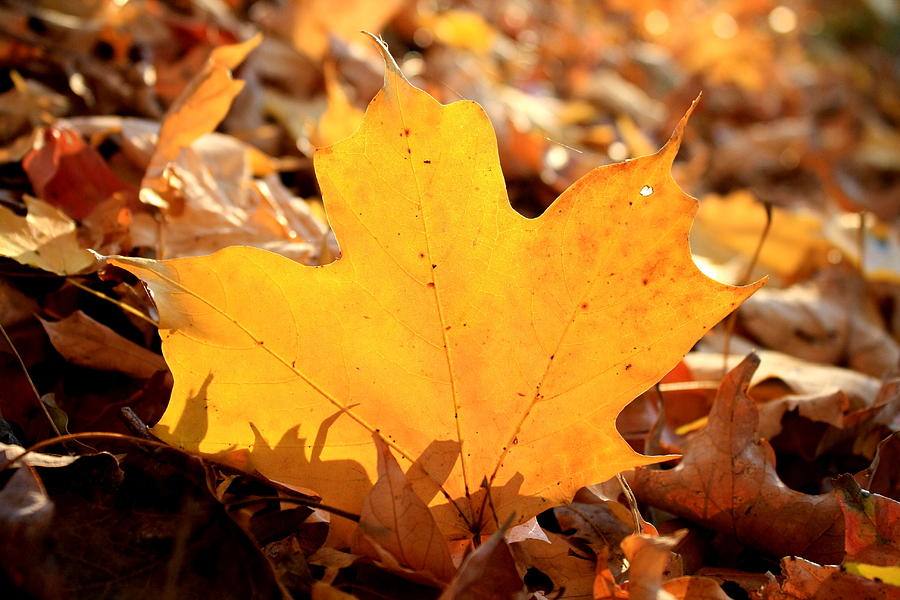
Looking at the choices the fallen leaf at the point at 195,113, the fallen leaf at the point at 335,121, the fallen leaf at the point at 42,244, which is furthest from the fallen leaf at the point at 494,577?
the fallen leaf at the point at 335,121

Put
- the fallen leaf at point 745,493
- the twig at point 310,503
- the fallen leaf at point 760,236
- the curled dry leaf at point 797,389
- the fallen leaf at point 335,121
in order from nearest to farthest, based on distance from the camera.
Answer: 1. the twig at point 310,503
2. the fallen leaf at point 745,493
3. the curled dry leaf at point 797,389
4. the fallen leaf at point 335,121
5. the fallen leaf at point 760,236

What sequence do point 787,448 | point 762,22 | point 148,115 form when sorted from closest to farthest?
1. point 787,448
2. point 148,115
3. point 762,22

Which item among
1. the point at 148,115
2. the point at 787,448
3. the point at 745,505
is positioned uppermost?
the point at 148,115

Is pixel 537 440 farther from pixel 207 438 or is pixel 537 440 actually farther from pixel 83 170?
pixel 83 170

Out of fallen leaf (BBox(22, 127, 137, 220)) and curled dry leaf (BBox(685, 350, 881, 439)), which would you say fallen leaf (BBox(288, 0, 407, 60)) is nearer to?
fallen leaf (BBox(22, 127, 137, 220))

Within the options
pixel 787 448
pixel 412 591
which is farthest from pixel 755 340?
pixel 412 591

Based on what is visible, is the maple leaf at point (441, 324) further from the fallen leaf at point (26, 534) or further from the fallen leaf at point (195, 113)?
the fallen leaf at point (195, 113)
